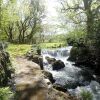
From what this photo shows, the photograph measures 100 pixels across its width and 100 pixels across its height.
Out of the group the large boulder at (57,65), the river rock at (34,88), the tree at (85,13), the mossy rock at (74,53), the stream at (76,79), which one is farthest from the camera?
the mossy rock at (74,53)

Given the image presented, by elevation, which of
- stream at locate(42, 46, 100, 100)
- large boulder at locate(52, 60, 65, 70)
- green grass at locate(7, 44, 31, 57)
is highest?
green grass at locate(7, 44, 31, 57)

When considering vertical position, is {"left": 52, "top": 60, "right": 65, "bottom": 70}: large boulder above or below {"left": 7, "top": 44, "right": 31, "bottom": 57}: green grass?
below

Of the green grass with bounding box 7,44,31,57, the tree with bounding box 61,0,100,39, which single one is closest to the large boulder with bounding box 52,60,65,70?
the green grass with bounding box 7,44,31,57

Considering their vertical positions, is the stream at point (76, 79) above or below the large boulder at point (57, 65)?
below

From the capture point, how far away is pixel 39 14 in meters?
41.0

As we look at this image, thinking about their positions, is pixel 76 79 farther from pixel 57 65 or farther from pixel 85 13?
pixel 85 13

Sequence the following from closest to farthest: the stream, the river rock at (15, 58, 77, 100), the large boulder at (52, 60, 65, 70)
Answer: the river rock at (15, 58, 77, 100) → the stream → the large boulder at (52, 60, 65, 70)

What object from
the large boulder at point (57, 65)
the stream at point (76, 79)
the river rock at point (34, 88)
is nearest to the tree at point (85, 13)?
the stream at point (76, 79)

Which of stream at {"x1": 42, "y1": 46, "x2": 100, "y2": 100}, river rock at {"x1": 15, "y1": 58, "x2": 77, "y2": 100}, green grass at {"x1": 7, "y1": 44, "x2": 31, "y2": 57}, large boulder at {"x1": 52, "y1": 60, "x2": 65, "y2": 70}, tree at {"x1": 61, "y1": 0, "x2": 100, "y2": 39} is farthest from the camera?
green grass at {"x1": 7, "y1": 44, "x2": 31, "y2": 57}

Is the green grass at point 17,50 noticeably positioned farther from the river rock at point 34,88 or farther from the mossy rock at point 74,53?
the river rock at point 34,88

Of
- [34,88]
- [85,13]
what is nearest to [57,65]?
[85,13]

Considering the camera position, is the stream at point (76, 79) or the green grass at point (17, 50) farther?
the green grass at point (17, 50)

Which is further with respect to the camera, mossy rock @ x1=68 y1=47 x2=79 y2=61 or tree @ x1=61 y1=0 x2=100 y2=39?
mossy rock @ x1=68 y1=47 x2=79 y2=61

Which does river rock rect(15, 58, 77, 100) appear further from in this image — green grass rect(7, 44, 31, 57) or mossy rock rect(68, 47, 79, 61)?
mossy rock rect(68, 47, 79, 61)
